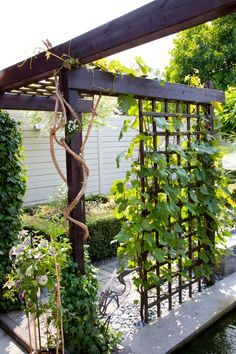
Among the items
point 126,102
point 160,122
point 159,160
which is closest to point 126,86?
point 126,102

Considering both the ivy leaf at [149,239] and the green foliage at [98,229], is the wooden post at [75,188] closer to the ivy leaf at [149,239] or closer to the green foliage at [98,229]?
the ivy leaf at [149,239]

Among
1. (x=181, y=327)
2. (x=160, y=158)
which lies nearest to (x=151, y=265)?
(x=181, y=327)

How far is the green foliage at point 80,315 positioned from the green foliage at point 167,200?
54 cm

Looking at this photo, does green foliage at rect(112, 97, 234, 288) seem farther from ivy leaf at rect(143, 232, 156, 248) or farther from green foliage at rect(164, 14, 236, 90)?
green foliage at rect(164, 14, 236, 90)

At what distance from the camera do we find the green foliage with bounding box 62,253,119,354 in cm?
193

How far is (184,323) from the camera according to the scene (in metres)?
2.52

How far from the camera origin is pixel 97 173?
7.40 meters

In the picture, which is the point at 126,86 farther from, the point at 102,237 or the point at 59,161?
the point at 59,161

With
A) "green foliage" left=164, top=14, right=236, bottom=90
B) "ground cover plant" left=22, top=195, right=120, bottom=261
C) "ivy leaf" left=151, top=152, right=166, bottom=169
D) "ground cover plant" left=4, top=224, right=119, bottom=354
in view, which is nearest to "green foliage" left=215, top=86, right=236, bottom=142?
"ground cover plant" left=22, top=195, right=120, bottom=261

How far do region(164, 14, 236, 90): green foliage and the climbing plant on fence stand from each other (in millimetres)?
8684

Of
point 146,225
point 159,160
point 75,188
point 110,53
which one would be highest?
point 110,53

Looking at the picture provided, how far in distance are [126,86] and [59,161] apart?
4.74 meters

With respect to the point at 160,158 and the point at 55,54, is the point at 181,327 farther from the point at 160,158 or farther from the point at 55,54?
the point at 55,54

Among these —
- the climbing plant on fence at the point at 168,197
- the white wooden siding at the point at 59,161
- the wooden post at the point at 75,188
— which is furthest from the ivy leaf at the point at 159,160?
the white wooden siding at the point at 59,161
